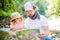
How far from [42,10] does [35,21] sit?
110mm

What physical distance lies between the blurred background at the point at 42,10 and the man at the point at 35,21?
0.03 meters

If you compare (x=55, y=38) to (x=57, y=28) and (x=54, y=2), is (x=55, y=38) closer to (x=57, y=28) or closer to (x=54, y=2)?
(x=57, y=28)

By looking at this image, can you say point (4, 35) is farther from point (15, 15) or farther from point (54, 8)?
point (54, 8)

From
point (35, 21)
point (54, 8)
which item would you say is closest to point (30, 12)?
point (35, 21)

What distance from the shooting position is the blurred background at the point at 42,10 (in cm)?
136

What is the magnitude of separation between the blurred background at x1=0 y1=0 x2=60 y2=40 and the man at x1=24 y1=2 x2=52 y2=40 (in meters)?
0.03

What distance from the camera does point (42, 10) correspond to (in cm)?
138

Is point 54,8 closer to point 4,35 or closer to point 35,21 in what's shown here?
point 35,21

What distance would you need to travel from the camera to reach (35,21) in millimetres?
1396

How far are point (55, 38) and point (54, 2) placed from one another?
299 mm

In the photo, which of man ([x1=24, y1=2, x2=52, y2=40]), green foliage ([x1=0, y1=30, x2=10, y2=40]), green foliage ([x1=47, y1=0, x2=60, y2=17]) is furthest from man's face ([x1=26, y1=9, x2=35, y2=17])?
green foliage ([x1=0, y1=30, x2=10, y2=40])

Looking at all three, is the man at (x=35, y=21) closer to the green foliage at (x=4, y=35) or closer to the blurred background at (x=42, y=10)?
the blurred background at (x=42, y=10)

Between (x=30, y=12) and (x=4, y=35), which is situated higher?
(x=30, y=12)

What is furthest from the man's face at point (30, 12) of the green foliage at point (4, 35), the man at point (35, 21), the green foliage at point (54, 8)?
the green foliage at point (4, 35)
